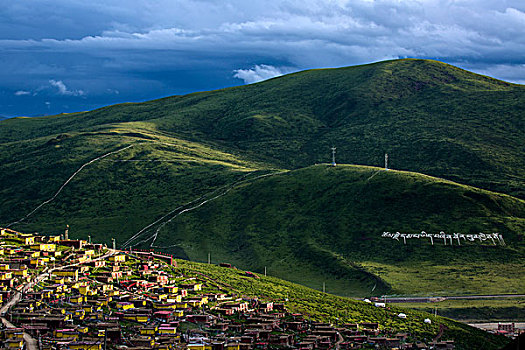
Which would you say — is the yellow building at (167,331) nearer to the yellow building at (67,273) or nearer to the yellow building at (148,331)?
the yellow building at (148,331)

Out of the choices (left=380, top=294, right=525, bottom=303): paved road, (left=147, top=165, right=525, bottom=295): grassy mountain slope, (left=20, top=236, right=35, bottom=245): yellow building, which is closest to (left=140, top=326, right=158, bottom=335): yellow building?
(left=20, top=236, right=35, bottom=245): yellow building

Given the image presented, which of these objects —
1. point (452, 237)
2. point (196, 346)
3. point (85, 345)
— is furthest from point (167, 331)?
point (452, 237)

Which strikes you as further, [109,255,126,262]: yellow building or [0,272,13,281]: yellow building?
[109,255,126,262]: yellow building

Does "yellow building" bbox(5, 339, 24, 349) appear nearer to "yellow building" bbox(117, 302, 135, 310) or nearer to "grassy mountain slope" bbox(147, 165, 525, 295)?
"yellow building" bbox(117, 302, 135, 310)

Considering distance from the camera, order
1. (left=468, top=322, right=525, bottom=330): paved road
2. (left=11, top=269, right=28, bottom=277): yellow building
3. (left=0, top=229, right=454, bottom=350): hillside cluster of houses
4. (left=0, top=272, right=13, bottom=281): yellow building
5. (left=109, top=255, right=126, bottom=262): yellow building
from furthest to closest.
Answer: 1. (left=468, top=322, right=525, bottom=330): paved road
2. (left=109, top=255, right=126, bottom=262): yellow building
3. (left=11, top=269, right=28, bottom=277): yellow building
4. (left=0, top=272, right=13, bottom=281): yellow building
5. (left=0, top=229, right=454, bottom=350): hillside cluster of houses

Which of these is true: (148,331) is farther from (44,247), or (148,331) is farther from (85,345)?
(44,247)

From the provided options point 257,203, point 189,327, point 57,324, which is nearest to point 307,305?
point 189,327

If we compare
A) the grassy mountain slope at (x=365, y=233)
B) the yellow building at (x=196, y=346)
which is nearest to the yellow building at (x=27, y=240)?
the yellow building at (x=196, y=346)
